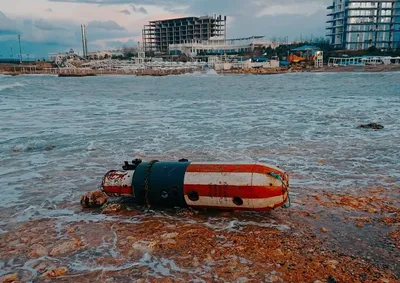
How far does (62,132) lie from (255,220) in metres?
12.2

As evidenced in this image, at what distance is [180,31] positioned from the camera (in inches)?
6275

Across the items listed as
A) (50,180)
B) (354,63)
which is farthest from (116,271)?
(354,63)

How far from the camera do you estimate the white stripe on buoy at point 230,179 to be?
21.6ft

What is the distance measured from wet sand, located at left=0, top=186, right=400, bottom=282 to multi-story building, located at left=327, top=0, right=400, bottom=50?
4584 inches

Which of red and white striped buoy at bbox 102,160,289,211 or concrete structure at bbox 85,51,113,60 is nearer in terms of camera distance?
red and white striped buoy at bbox 102,160,289,211

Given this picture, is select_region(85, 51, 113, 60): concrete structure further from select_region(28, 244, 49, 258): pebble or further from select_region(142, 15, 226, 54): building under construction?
select_region(28, 244, 49, 258): pebble

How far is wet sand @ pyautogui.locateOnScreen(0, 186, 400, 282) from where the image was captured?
5.12m

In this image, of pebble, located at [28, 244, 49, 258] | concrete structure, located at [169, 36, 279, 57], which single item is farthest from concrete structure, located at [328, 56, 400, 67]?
pebble, located at [28, 244, 49, 258]

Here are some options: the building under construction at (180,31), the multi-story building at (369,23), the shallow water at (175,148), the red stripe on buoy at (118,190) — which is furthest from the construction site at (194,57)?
the red stripe on buoy at (118,190)

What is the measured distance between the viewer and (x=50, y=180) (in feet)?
31.6

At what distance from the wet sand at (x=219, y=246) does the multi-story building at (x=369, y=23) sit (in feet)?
382

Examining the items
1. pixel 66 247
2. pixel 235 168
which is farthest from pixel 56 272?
pixel 235 168

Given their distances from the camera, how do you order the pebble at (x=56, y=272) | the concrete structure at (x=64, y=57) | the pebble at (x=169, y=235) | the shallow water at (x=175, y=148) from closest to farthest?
the pebble at (x=56, y=272)
the pebble at (x=169, y=235)
the shallow water at (x=175, y=148)
the concrete structure at (x=64, y=57)

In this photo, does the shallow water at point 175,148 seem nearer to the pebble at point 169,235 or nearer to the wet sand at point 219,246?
the wet sand at point 219,246
